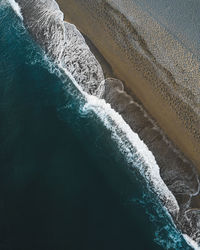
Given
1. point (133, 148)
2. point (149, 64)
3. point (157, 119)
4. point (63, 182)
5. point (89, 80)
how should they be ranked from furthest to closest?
point (89, 80), point (149, 64), point (157, 119), point (133, 148), point (63, 182)

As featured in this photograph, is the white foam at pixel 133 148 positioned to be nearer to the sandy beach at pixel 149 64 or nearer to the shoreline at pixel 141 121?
the shoreline at pixel 141 121

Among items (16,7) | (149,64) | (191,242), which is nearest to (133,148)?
(149,64)

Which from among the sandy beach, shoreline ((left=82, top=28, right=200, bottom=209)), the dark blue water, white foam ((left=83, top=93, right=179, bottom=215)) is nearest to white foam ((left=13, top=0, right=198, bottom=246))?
white foam ((left=83, top=93, right=179, bottom=215))

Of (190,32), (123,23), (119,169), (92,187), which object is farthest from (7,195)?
(190,32)

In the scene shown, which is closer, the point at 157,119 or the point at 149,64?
the point at 157,119

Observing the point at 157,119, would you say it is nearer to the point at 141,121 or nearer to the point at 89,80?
the point at 141,121

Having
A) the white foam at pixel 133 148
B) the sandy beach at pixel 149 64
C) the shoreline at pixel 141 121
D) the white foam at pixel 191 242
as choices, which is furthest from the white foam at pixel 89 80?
the white foam at pixel 191 242
